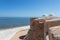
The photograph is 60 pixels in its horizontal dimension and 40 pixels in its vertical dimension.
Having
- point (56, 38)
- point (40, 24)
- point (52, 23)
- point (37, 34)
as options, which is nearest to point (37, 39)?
point (37, 34)

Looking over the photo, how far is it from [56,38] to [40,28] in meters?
3.87

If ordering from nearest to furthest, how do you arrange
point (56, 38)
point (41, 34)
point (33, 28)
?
point (56, 38), point (41, 34), point (33, 28)

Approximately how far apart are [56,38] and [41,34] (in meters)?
3.76

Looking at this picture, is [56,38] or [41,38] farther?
[41,38]

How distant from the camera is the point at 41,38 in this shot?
547cm

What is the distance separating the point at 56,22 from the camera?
4883 mm

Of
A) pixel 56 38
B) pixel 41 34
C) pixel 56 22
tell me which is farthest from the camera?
pixel 41 34

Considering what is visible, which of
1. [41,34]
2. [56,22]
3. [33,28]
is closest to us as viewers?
[56,22]

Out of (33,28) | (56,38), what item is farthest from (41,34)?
(56,38)

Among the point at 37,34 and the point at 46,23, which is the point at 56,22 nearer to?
the point at 46,23

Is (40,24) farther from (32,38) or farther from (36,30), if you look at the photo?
(32,38)

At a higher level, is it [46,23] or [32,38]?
[46,23]

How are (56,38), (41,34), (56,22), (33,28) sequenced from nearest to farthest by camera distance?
1. (56,38)
2. (56,22)
3. (41,34)
4. (33,28)

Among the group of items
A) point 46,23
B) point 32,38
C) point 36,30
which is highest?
point 46,23
